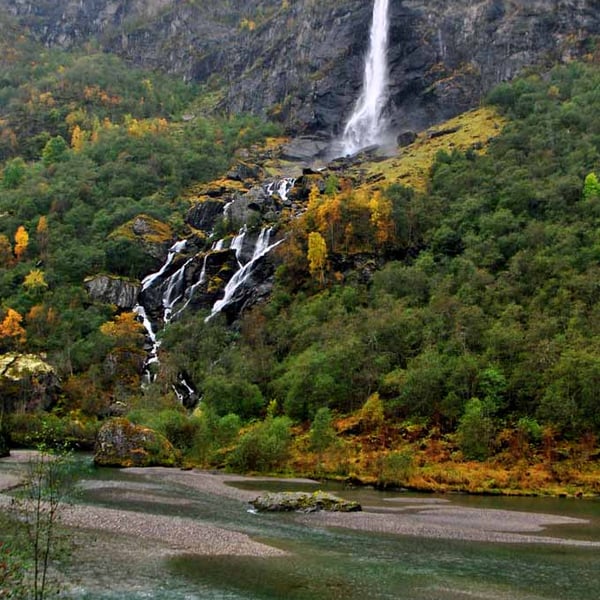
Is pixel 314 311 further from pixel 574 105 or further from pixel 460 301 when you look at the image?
pixel 574 105

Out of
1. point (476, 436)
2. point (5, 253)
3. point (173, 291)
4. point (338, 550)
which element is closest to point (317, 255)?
point (173, 291)

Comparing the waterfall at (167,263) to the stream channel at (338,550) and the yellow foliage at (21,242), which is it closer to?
the yellow foliage at (21,242)

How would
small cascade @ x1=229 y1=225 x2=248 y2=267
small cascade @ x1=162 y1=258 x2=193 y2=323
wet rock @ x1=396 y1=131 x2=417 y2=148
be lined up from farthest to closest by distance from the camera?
1. wet rock @ x1=396 y1=131 x2=417 y2=148
2. small cascade @ x1=162 y1=258 x2=193 y2=323
3. small cascade @ x1=229 y1=225 x2=248 y2=267

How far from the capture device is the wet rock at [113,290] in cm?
12338

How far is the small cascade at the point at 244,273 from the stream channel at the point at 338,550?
64.5 meters

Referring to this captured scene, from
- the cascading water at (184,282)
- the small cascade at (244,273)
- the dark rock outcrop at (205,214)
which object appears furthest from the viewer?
the dark rock outcrop at (205,214)

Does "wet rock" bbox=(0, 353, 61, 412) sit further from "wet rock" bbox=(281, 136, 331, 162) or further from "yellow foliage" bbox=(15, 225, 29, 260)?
"wet rock" bbox=(281, 136, 331, 162)

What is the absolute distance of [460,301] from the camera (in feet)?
276

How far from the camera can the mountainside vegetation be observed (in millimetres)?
61719

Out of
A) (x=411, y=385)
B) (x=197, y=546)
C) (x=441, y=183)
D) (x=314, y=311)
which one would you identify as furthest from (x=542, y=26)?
(x=197, y=546)

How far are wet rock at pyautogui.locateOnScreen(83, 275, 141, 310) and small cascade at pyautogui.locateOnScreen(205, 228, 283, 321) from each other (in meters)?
20.6

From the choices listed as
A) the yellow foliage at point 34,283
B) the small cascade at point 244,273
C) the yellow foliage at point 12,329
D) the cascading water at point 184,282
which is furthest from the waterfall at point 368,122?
the yellow foliage at point 12,329

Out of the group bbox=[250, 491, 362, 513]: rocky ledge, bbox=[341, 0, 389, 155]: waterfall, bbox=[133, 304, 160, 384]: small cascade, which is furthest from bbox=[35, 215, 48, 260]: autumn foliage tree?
bbox=[250, 491, 362, 513]: rocky ledge

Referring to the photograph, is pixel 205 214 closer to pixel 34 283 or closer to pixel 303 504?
pixel 34 283
